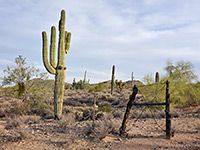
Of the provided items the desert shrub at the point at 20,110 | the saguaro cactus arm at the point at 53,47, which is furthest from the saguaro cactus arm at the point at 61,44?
the desert shrub at the point at 20,110

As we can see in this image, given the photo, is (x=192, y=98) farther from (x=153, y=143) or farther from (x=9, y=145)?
(x=9, y=145)

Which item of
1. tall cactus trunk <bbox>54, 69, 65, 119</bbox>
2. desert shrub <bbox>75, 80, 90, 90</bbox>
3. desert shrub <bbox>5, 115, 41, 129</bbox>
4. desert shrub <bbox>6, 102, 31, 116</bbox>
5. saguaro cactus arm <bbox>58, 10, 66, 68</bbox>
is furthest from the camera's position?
desert shrub <bbox>75, 80, 90, 90</bbox>

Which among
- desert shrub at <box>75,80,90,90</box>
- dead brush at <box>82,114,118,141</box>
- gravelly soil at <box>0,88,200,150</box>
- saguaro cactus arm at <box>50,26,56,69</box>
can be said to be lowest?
gravelly soil at <box>0,88,200,150</box>

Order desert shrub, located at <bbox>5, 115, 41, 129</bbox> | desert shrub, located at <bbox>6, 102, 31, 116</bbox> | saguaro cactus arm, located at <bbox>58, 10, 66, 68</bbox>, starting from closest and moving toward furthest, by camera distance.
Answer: desert shrub, located at <bbox>5, 115, 41, 129</bbox>
saguaro cactus arm, located at <bbox>58, 10, 66, 68</bbox>
desert shrub, located at <bbox>6, 102, 31, 116</bbox>

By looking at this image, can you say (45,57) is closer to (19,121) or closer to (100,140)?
(19,121)

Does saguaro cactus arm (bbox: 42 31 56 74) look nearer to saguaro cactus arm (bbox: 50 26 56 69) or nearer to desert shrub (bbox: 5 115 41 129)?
saguaro cactus arm (bbox: 50 26 56 69)

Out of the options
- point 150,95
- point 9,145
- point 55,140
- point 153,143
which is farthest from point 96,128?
point 150,95

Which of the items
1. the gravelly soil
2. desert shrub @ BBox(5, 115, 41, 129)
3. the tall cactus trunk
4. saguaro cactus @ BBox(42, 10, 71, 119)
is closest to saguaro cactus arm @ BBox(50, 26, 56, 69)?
saguaro cactus @ BBox(42, 10, 71, 119)

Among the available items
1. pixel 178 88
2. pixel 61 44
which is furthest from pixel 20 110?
pixel 178 88

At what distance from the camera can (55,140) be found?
21.7ft

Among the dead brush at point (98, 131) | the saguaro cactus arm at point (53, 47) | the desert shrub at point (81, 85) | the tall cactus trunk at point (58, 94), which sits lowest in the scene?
the dead brush at point (98, 131)

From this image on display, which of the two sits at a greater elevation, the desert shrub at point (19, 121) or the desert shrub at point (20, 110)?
the desert shrub at point (20, 110)

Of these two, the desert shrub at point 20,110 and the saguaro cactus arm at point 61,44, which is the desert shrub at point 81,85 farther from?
the saguaro cactus arm at point 61,44

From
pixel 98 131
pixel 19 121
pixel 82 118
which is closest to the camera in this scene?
pixel 98 131
